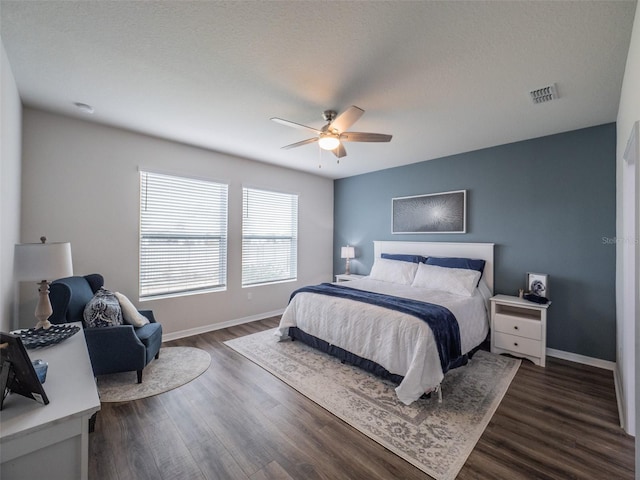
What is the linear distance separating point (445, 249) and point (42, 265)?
4.56m

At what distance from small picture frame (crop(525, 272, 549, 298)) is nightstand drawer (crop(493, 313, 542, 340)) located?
1.34ft

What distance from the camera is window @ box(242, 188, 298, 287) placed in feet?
15.3

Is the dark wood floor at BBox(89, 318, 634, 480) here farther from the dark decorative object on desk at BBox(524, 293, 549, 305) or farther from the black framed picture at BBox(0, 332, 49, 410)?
the black framed picture at BBox(0, 332, 49, 410)

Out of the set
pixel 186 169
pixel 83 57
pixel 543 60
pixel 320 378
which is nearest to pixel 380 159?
pixel 543 60

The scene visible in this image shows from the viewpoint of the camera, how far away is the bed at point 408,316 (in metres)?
2.41

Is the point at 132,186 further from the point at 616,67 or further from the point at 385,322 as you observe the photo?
the point at 616,67

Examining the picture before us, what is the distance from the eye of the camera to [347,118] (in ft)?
7.96

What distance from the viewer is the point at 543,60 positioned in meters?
2.01

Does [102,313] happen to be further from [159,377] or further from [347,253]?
[347,253]

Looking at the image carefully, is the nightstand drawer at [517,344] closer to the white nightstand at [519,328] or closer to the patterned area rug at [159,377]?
the white nightstand at [519,328]

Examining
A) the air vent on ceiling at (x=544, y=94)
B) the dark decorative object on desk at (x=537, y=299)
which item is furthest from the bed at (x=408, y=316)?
the air vent on ceiling at (x=544, y=94)

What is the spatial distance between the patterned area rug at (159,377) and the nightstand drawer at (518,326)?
3.44 meters

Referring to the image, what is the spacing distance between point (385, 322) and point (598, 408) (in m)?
1.84

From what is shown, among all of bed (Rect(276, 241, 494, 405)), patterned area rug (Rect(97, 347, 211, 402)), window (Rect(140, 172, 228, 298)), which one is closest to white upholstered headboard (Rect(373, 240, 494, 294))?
bed (Rect(276, 241, 494, 405))
